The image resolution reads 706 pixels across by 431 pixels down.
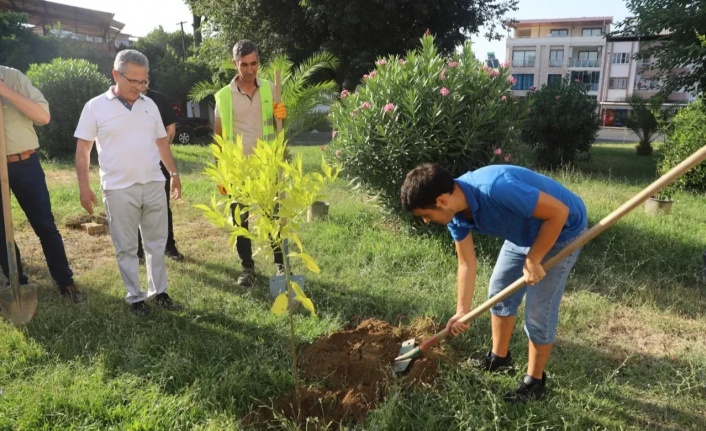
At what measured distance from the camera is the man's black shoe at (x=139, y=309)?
345 cm

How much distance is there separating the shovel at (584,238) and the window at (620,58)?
2148 inches

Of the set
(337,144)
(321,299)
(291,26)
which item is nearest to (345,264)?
(321,299)

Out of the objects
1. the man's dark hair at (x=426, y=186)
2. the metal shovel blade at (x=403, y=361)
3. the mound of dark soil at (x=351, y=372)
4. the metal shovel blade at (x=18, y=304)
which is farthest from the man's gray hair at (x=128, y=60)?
the metal shovel blade at (x=403, y=361)

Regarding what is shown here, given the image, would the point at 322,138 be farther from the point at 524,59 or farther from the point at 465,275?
the point at 524,59

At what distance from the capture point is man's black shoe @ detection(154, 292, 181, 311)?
360 cm

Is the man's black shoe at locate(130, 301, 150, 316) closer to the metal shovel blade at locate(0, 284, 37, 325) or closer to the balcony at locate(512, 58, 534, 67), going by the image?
the metal shovel blade at locate(0, 284, 37, 325)

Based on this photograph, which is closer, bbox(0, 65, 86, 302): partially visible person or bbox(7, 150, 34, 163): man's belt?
bbox(0, 65, 86, 302): partially visible person

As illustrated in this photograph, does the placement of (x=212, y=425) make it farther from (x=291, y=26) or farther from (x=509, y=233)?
(x=291, y=26)

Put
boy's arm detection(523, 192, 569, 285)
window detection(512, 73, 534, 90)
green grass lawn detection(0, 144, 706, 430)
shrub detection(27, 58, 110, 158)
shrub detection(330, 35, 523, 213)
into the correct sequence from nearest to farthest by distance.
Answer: boy's arm detection(523, 192, 569, 285) < green grass lawn detection(0, 144, 706, 430) < shrub detection(330, 35, 523, 213) < shrub detection(27, 58, 110, 158) < window detection(512, 73, 534, 90)

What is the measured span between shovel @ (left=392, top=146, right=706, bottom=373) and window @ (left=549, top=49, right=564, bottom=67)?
197 feet

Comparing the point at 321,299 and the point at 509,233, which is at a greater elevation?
the point at 509,233

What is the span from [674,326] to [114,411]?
145 inches

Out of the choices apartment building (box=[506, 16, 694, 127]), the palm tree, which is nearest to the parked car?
the palm tree

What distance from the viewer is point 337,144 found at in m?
5.54
